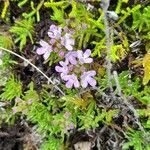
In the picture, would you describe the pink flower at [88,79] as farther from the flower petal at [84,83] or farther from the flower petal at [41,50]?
the flower petal at [41,50]

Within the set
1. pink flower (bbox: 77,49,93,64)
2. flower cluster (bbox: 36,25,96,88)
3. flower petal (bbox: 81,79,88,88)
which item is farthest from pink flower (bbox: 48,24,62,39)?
Result: flower petal (bbox: 81,79,88,88)

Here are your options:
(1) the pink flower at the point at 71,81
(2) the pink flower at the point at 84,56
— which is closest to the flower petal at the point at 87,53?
(2) the pink flower at the point at 84,56

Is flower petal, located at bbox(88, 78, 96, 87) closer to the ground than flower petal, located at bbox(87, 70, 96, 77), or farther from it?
closer to the ground

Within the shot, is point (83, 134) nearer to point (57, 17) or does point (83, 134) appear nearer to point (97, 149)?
point (97, 149)

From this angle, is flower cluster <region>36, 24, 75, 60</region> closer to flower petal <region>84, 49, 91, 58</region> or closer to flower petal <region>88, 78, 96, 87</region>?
flower petal <region>84, 49, 91, 58</region>

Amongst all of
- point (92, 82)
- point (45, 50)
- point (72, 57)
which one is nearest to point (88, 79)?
point (92, 82)

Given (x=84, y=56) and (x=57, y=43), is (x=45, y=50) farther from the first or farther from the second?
(x=84, y=56)
